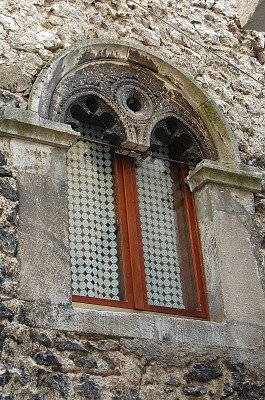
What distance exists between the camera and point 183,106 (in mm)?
5773

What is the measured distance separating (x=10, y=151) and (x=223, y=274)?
4.96 ft

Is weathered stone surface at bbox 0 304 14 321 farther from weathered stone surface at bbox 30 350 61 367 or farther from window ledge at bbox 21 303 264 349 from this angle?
weathered stone surface at bbox 30 350 61 367

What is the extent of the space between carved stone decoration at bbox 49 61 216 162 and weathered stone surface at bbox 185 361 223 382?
1.47 metres

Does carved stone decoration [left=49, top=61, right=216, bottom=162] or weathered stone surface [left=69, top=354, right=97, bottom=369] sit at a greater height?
carved stone decoration [left=49, top=61, right=216, bottom=162]

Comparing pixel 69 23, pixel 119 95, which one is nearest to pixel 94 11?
pixel 69 23

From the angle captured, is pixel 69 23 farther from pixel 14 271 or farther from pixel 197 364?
pixel 197 364

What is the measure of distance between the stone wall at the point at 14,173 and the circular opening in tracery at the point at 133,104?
1.47 ft

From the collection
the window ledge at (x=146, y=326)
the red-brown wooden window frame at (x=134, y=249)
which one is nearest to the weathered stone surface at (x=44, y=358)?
the window ledge at (x=146, y=326)

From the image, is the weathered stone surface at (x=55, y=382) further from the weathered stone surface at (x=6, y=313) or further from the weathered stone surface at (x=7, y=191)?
the weathered stone surface at (x=7, y=191)

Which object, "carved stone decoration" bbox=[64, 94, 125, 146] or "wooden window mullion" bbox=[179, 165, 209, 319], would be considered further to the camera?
"carved stone decoration" bbox=[64, 94, 125, 146]

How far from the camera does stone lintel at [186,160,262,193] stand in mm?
5547

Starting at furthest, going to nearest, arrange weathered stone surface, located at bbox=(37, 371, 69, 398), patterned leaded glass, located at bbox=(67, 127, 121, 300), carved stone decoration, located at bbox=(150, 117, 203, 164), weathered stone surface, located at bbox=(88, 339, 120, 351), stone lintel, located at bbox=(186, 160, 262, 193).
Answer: carved stone decoration, located at bbox=(150, 117, 203, 164) → stone lintel, located at bbox=(186, 160, 262, 193) → patterned leaded glass, located at bbox=(67, 127, 121, 300) → weathered stone surface, located at bbox=(88, 339, 120, 351) → weathered stone surface, located at bbox=(37, 371, 69, 398)

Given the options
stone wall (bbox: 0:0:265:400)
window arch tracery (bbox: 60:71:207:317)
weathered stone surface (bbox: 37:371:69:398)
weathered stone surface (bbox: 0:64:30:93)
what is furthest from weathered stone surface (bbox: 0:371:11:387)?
weathered stone surface (bbox: 0:64:30:93)

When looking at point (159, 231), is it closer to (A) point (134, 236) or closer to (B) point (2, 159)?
(A) point (134, 236)
